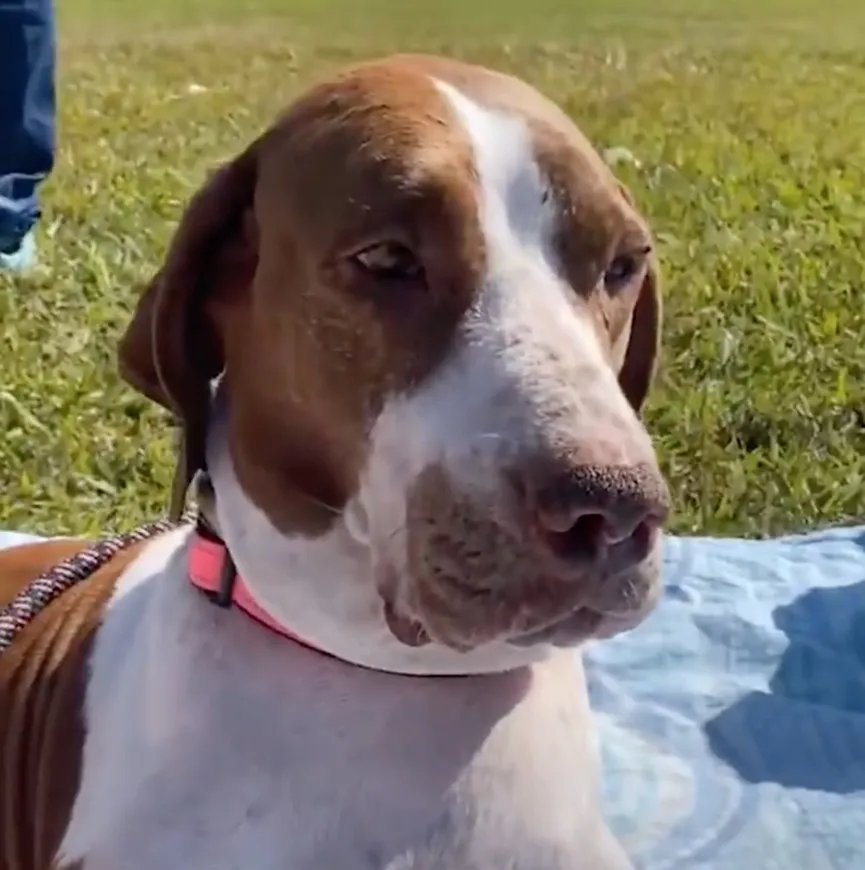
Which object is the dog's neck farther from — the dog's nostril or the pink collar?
the dog's nostril

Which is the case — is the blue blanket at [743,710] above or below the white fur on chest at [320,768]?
below

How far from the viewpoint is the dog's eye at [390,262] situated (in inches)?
88.7

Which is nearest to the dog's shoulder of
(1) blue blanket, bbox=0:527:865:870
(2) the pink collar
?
(2) the pink collar

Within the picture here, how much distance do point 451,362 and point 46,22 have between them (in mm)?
4823

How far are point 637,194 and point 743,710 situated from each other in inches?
139

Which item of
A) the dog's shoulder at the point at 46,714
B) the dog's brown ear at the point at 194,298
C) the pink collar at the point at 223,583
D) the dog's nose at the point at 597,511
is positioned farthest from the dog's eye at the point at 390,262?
the dog's shoulder at the point at 46,714

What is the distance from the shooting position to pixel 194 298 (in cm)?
252

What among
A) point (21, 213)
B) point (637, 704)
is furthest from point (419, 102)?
point (21, 213)

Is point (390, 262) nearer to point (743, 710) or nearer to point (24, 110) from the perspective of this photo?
point (743, 710)

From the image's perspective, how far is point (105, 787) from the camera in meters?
2.51

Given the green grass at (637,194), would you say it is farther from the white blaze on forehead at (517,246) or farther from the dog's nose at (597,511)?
the dog's nose at (597,511)

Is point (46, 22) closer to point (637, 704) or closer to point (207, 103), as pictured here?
point (207, 103)

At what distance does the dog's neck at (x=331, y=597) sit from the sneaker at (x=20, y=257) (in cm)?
387

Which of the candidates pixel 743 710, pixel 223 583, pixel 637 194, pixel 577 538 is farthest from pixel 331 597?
→ pixel 637 194
